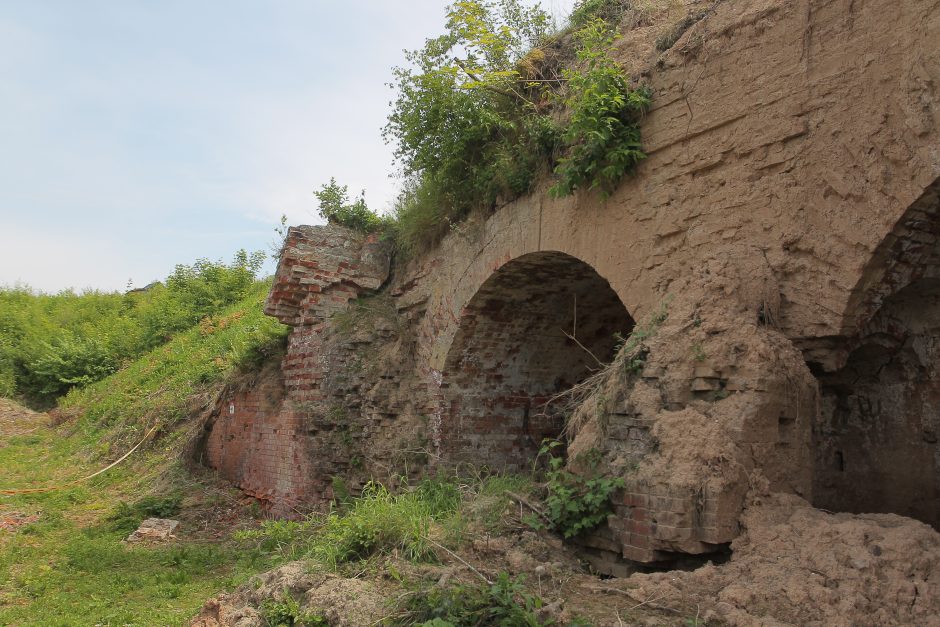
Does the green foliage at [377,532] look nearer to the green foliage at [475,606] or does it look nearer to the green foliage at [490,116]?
the green foliage at [475,606]

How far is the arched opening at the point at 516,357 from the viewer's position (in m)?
6.82

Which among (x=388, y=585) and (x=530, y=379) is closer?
(x=388, y=585)

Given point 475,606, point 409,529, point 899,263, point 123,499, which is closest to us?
point 475,606

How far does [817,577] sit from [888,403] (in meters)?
1.66

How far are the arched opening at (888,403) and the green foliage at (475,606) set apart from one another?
1964 mm

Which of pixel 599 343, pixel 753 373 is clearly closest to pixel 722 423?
pixel 753 373

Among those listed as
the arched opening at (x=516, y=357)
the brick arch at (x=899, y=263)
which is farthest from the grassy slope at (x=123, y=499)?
the brick arch at (x=899, y=263)

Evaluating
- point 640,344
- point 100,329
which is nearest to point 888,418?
point 640,344

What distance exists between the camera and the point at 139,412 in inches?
485

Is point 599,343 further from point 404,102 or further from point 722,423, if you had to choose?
point 722,423

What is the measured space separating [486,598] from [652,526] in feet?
3.18

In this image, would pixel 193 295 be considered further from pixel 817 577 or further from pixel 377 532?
pixel 817 577

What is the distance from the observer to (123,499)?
942cm

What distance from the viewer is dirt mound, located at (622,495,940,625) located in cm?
268
